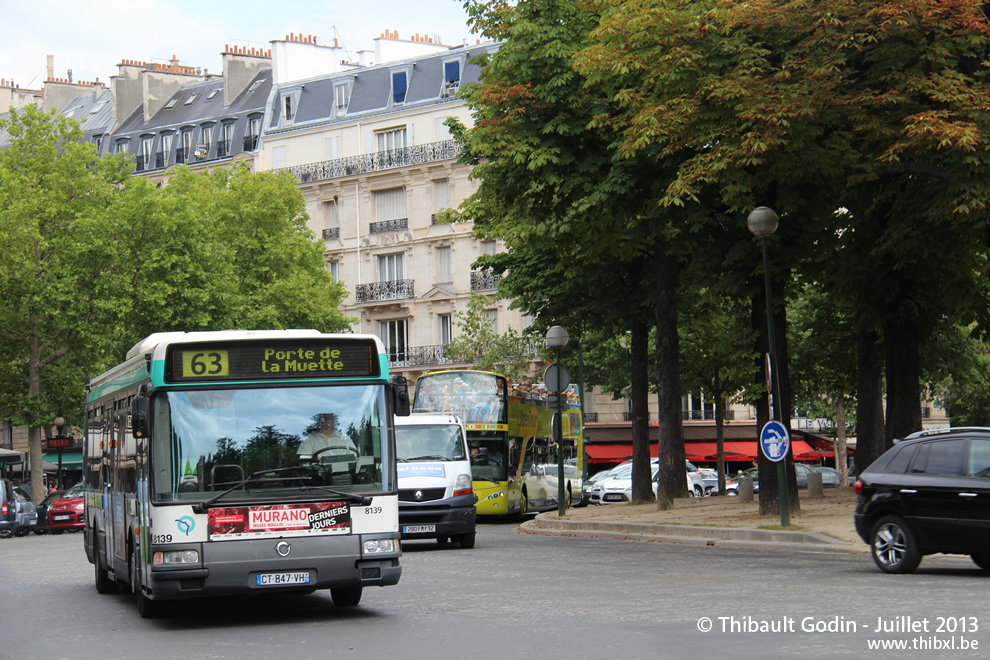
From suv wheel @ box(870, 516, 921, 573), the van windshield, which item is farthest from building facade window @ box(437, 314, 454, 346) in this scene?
suv wheel @ box(870, 516, 921, 573)

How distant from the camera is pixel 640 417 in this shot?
32.8 meters

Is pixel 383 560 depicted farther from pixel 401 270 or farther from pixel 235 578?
pixel 401 270

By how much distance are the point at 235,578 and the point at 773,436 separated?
39.1 ft

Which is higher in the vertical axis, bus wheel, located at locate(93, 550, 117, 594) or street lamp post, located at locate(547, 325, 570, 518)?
street lamp post, located at locate(547, 325, 570, 518)

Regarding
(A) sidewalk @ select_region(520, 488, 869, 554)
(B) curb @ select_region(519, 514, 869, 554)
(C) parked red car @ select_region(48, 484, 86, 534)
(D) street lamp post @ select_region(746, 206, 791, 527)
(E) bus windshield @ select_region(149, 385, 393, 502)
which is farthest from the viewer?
(C) parked red car @ select_region(48, 484, 86, 534)

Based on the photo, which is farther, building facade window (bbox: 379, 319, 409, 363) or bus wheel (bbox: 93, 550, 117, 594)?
building facade window (bbox: 379, 319, 409, 363)

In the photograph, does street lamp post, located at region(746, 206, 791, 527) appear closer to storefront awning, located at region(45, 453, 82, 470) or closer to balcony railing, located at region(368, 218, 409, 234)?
balcony railing, located at region(368, 218, 409, 234)

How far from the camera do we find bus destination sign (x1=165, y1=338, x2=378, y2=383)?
1252 cm

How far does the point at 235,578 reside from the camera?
12.2 meters

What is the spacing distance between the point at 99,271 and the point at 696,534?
98.9ft

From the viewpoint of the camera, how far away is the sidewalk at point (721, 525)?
20312mm

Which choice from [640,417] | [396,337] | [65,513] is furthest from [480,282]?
[640,417]

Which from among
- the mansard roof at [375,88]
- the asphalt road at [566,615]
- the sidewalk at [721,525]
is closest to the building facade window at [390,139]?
the mansard roof at [375,88]

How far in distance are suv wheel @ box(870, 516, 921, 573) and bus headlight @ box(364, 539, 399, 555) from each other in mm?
5847
